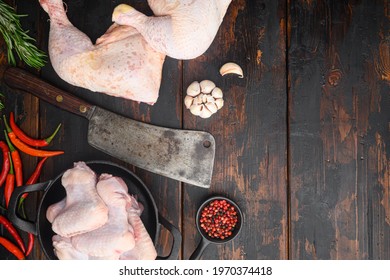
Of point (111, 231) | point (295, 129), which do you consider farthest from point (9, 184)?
point (295, 129)

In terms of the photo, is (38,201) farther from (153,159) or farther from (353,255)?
(353,255)

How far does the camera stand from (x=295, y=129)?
162cm

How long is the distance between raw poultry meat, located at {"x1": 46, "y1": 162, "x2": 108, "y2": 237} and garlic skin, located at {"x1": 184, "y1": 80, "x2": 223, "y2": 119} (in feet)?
1.35

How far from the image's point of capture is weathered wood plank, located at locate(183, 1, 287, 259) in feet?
5.32

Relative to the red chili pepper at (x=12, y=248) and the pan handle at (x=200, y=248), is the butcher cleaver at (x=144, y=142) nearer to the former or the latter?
the pan handle at (x=200, y=248)

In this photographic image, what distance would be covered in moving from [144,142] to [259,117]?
42 cm

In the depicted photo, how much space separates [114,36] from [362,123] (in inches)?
35.9

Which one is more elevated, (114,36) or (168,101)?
(114,36)

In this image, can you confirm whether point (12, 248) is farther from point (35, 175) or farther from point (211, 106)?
point (211, 106)

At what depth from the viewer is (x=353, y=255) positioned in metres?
1.62

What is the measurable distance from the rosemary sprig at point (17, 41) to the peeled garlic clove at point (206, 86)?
0.56 m

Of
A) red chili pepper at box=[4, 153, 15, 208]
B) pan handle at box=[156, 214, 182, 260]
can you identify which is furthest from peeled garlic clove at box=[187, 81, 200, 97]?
red chili pepper at box=[4, 153, 15, 208]

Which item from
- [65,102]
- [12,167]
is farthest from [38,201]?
[65,102]

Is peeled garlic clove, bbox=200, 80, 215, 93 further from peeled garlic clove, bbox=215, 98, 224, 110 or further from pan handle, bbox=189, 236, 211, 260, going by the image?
pan handle, bbox=189, 236, 211, 260
